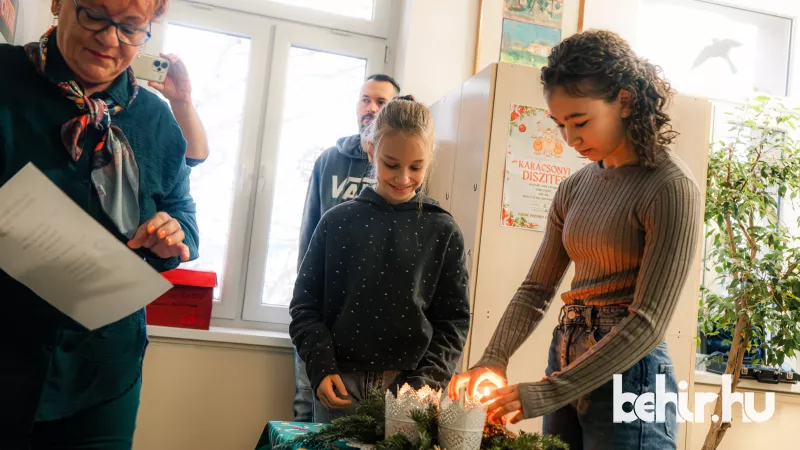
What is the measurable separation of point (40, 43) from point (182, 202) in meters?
0.27

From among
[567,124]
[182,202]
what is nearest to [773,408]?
[567,124]

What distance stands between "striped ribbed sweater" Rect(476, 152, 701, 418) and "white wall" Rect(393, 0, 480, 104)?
1970 mm

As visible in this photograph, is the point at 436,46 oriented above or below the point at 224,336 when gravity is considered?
above

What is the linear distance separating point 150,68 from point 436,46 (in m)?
2.31

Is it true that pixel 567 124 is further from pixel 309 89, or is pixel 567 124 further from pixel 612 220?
pixel 309 89

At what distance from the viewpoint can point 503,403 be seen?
3.60 feet

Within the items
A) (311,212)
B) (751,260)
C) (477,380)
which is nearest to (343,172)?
(311,212)

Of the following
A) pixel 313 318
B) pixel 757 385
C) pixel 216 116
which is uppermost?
pixel 216 116

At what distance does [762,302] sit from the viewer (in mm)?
3088

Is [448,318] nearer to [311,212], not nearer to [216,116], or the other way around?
[311,212]

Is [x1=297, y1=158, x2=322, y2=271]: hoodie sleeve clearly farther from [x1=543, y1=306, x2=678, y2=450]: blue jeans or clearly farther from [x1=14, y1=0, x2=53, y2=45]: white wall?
[x1=543, y1=306, x2=678, y2=450]: blue jeans

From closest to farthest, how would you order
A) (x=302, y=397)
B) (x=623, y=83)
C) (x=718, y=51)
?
(x=623, y=83), (x=302, y=397), (x=718, y=51)

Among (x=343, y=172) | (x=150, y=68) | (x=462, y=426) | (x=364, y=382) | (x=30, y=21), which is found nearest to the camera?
(x=462, y=426)

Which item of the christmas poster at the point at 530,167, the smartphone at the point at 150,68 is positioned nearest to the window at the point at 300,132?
the christmas poster at the point at 530,167
